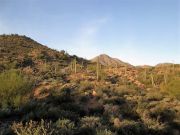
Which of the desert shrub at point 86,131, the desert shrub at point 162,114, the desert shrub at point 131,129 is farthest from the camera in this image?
the desert shrub at point 162,114

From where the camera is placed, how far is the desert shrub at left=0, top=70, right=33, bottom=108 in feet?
54.4

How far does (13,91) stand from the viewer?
17328 millimetres

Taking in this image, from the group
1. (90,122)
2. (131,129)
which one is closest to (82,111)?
(90,122)

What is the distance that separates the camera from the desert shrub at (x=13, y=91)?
16578 mm

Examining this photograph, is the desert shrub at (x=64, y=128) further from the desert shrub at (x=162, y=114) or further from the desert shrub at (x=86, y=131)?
the desert shrub at (x=162, y=114)

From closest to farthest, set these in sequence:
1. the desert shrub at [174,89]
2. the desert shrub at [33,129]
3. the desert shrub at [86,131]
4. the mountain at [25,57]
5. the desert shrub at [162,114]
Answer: the desert shrub at [33,129] → the desert shrub at [86,131] → the desert shrub at [162,114] → the desert shrub at [174,89] → the mountain at [25,57]

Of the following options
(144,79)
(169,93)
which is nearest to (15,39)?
(144,79)

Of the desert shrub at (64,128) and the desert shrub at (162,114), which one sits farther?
the desert shrub at (162,114)

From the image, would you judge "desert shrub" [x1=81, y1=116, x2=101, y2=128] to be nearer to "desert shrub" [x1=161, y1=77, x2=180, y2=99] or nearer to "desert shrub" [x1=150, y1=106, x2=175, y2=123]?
"desert shrub" [x1=150, y1=106, x2=175, y2=123]

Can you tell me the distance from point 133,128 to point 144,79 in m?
19.9

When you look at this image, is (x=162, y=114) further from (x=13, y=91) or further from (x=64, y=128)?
(x=64, y=128)

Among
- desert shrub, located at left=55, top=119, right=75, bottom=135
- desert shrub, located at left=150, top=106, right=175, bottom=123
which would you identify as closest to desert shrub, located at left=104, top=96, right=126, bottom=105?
desert shrub, located at left=150, top=106, right=175, bottom=123

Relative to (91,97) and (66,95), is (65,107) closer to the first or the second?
(66,95)

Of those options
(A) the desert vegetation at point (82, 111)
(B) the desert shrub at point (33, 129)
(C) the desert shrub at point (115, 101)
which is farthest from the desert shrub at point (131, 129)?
(C) the desert shrub at point (115, 101)
